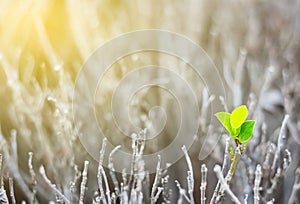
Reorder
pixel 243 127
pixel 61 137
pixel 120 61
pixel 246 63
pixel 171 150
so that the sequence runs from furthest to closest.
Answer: pixel 246 63 < pixel 120 61 < pixel 171 150 < pixel 61 137 < pixel 243 127

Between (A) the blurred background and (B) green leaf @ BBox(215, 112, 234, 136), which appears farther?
(A) the blurred background

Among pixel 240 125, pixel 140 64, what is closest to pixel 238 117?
pixel 240 125

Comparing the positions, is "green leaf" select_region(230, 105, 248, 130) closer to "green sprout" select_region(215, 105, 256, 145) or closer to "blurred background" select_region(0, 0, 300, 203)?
"green sprout" select_region(215, 105, 256, 145)

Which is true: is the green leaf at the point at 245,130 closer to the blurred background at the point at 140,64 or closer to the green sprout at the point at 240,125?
the green sprout at the point at 240,125

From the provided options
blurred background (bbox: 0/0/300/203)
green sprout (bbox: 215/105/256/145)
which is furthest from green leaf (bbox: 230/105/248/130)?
blurred background (bbox: 0/0/300/203)

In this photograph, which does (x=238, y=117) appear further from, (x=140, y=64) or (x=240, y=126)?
(x=140, y=64)

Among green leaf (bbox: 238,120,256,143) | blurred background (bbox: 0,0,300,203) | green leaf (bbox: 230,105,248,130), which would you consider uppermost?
blurred background (bbox: 0,0,300,203)

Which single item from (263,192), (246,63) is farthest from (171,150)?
(246,63)

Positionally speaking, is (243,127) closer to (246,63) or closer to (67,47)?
(246,63)

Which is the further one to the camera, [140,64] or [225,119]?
[140,64]
